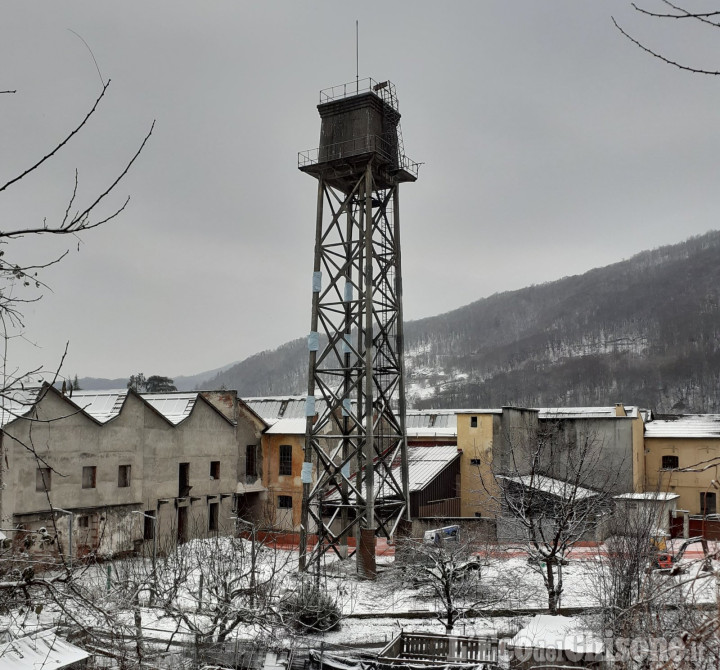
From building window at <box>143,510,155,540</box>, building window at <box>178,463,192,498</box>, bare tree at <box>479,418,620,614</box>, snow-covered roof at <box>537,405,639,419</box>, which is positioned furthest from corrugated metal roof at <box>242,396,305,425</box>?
snow-covered roof at <box>537,405,639,419</box>

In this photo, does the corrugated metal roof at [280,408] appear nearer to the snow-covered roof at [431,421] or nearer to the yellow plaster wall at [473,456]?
the snow-covered roof at [431,421]

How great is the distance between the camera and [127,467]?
120ft

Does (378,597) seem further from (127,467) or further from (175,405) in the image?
(175,405)

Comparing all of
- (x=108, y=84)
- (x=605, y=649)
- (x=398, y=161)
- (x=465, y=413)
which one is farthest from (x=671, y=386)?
(x=108, y=84)

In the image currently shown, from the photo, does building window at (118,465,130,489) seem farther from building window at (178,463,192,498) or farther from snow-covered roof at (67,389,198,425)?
building window at (178,463,192,498)

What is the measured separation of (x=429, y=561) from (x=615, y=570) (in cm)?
901

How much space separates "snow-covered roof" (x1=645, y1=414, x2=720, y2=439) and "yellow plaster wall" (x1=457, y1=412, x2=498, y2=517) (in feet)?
41.2

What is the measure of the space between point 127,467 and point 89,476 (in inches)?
90.6

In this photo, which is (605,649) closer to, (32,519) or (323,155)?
(323,155)

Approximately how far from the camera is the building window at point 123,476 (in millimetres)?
36028

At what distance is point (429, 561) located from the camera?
26.2 metres

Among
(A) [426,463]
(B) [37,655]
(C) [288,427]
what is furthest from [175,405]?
(B) [37,655]

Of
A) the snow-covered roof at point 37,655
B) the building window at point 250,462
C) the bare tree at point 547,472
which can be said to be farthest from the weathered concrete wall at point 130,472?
the bare tree at point 547,472

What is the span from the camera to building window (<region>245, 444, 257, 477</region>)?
147ft
